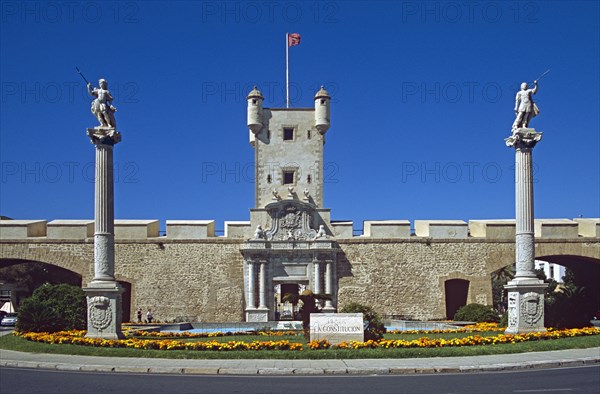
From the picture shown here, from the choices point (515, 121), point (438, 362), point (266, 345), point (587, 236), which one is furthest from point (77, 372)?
point (587, 236)

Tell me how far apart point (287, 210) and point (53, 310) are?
17.8m

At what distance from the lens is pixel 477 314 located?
113ft

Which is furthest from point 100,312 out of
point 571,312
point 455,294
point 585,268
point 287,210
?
point 585,268

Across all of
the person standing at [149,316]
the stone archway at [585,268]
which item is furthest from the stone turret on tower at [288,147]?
the stone archway at [585,268]

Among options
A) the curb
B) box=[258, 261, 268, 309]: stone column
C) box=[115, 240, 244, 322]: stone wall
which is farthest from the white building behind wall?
the curb

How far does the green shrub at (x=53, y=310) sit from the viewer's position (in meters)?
24.2

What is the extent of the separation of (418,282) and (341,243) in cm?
474

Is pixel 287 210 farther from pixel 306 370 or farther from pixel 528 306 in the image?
pixel 306 370

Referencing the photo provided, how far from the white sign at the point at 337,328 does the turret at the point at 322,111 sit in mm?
23606

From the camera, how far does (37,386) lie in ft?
43.6

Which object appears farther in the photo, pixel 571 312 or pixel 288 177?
pixel 288 177

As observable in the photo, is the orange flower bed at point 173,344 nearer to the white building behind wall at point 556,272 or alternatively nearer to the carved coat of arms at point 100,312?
the carved coat of arms at point 100,312

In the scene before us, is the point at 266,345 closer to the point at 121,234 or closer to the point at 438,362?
the point at 438,362

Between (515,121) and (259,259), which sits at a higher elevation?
(515,121)
